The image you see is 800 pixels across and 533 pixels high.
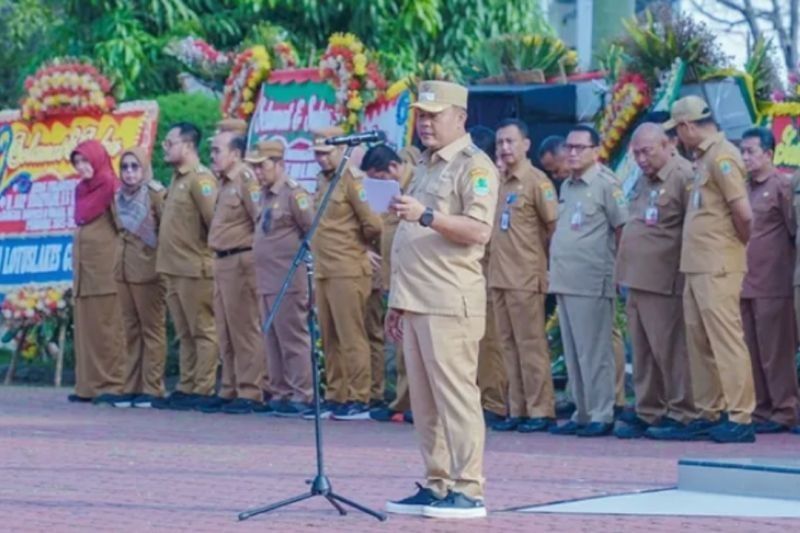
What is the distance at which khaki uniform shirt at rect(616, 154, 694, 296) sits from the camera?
42.1ft

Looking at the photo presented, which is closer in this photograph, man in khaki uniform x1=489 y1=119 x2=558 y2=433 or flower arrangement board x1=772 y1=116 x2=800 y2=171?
man in khaki uniform x1=489 y1=119 x2=558 y2=433

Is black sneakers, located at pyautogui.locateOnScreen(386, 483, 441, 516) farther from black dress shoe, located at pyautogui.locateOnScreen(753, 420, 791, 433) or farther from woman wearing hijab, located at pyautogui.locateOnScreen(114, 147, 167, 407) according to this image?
woman wearing hijab, located at pyautogui.locateOnScreen(114, 147, 167, 407)

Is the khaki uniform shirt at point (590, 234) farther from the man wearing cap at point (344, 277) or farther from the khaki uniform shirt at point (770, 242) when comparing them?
the man wearing cap at point (344, 277)

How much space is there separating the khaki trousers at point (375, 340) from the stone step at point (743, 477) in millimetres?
5225

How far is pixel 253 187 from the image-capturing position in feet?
49.9

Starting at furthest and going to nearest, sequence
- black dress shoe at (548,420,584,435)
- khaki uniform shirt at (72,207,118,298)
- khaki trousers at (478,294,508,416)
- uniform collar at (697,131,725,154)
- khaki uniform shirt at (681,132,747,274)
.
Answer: khaki uniform shirt at (72,207,118,298) < khaki trousers at (478,294,508,416) < black dress shoe at (548,420,584,435) < uniform collar at (697,131,725,154) < khaki uniform shirt at (681,132,747,274)

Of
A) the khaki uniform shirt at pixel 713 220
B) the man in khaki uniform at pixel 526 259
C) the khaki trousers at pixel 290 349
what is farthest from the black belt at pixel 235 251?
the khaki uniform shirt at pixel 713 220

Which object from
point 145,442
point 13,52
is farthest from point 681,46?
point 13,52

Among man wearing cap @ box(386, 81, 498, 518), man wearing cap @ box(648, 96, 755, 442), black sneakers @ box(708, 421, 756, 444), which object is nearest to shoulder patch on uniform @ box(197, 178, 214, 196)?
man wearing cap @ box(648, 96, 755, 442)

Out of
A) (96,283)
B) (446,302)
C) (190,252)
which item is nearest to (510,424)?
(190,252)

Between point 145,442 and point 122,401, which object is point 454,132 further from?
point 122,401

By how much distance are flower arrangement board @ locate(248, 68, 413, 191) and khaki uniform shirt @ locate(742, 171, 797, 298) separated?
361 cm

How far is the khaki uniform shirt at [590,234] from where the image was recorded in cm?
1318

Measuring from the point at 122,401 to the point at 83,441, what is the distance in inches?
121
